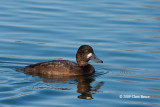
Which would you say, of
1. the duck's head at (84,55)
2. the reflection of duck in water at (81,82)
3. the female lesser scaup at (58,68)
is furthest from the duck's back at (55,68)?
the duck's head at (84,55)

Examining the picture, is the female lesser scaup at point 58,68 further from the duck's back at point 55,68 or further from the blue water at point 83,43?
the blue water at point 83,43

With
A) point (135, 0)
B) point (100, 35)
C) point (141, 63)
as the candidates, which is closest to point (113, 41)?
point (100, 35)

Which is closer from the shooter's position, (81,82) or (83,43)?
(81,82)

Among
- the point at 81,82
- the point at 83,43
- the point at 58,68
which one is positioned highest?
the point at 83,43

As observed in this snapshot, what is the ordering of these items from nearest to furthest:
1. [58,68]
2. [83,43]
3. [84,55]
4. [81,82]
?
[81,82] → [58,68] → [84,55] → [83,43]

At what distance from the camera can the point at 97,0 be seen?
2480 cm

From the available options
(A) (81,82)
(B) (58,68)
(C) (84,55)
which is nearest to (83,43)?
(C) (84,55)

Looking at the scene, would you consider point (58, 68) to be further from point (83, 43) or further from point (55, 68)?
point (83, 43)

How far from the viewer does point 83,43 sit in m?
17.2

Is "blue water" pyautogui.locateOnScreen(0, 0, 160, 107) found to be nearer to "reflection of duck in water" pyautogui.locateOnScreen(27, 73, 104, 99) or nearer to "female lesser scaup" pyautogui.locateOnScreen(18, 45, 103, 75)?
"reflection of duck in water" pyautogui.locateOnScreen(27, 73, 104, 99)

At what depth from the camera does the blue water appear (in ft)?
38.0

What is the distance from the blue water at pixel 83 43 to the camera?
1159cm

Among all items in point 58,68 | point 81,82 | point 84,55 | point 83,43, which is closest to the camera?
point 81,82

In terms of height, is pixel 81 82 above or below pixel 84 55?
below
